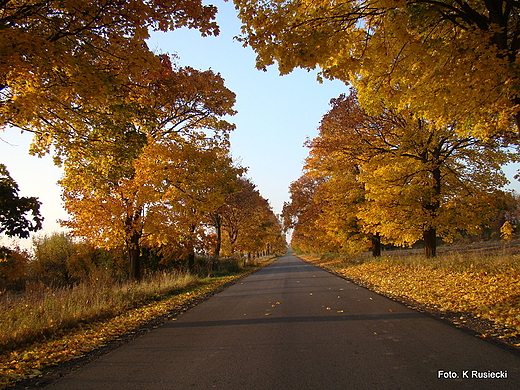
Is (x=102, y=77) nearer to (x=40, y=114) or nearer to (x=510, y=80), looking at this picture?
(x=40, y=114)

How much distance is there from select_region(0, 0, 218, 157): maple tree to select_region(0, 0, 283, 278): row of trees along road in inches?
0.8

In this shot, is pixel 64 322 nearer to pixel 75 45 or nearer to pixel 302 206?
pixel 75 45

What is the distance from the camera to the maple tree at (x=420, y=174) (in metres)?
12.9

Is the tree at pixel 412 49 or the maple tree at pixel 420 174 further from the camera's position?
the maple tree at pixel 420 174

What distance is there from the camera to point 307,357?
4.44 metres

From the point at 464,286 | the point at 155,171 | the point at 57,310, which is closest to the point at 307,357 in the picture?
the point at 57,310

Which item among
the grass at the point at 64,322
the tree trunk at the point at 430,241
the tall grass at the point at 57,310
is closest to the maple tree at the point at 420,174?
the tree trunk at the point at 430,241

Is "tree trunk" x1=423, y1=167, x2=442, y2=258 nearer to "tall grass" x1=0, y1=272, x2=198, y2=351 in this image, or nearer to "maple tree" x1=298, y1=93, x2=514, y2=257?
"maple tree" x1=298, y1=93, x2=514, y2=257

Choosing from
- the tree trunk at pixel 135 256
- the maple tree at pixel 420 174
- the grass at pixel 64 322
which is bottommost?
the grass at pixel 64 322

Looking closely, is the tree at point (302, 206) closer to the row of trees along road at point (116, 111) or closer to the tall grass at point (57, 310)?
the row of trees along road at point (116, 111)

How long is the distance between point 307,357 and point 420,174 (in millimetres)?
11685

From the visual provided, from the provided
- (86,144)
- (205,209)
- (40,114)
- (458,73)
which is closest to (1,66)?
(40,114)

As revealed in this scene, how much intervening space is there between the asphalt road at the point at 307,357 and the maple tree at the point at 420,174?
7493mm

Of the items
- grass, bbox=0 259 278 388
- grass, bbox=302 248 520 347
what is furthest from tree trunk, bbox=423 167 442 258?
grass, bbox=0 259 278 388
